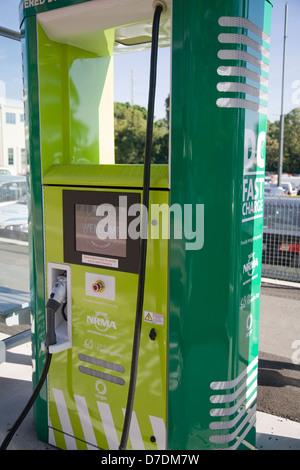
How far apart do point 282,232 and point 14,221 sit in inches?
176

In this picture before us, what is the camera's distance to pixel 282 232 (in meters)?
Result: 7.47

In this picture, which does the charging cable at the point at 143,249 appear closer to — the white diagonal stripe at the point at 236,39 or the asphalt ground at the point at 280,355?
the white diagonal stripe at the point at 236,39

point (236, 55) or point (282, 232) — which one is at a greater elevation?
point (236, 55)

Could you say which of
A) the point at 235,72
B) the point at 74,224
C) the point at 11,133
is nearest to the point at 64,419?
the point at 74,224

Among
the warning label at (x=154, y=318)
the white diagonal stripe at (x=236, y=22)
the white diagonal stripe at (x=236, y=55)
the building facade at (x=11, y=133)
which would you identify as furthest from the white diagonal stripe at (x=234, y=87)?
the building facade at (x=11, y=133)

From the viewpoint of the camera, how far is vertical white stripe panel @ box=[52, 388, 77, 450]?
264 centimetres

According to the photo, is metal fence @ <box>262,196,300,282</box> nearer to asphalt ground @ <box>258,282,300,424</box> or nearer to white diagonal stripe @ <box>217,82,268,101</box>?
asphalt ground @ <box>258,282,300,424</box>

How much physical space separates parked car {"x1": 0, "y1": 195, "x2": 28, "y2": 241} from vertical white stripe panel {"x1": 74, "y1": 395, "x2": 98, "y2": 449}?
260 centimetres

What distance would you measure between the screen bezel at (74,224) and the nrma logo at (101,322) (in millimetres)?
263

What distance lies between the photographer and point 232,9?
A: 1.93 meters

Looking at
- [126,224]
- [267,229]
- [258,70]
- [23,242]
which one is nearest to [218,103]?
[258,70]

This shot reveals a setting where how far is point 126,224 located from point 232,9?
3.55 ft

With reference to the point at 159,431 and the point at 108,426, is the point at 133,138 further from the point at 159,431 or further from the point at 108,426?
the point at 159,431
